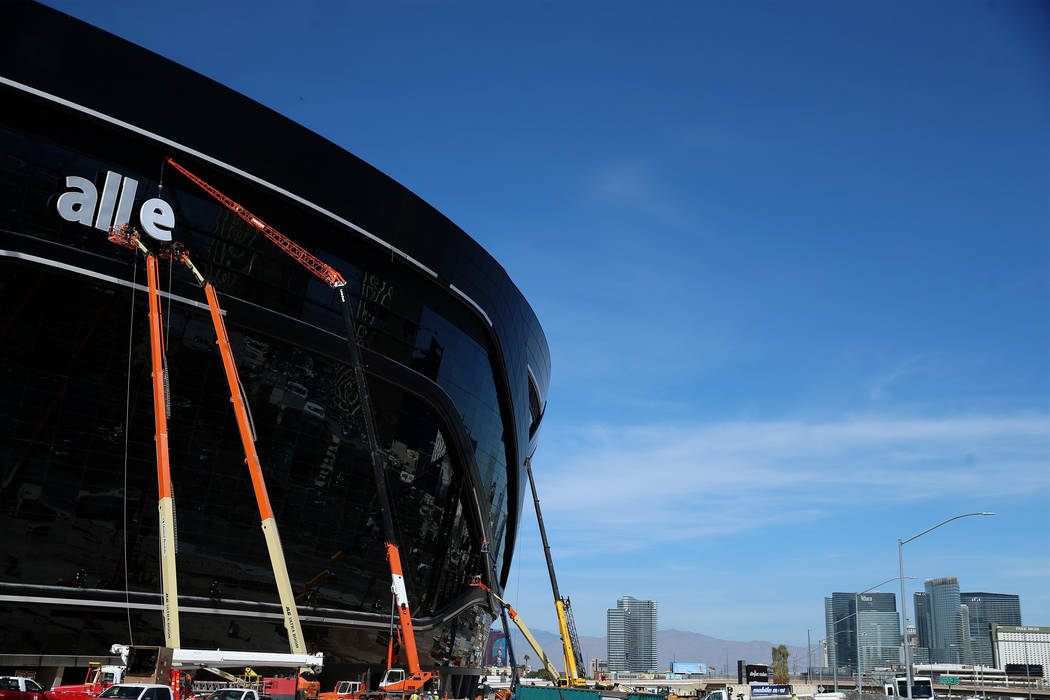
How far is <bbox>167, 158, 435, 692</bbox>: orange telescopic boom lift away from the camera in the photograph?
35156 millimetres

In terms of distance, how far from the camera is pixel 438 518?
5178 cm

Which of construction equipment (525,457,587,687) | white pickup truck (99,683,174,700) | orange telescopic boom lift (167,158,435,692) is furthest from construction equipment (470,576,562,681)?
white pickup truck (99,683,174,700)

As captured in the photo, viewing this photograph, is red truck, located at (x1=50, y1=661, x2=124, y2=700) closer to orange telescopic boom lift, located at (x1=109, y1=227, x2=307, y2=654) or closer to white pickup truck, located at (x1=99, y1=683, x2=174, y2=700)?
white pickup truck, located at (x1=99, y1=683, x2=174, y2=700)

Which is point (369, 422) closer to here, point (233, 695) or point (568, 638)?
point (233, 695)

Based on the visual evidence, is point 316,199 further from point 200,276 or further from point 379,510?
point 379,510

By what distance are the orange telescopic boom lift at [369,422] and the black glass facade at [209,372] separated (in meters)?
0.58

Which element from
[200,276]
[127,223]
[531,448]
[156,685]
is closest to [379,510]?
[200,276]

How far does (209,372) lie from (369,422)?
7.05m

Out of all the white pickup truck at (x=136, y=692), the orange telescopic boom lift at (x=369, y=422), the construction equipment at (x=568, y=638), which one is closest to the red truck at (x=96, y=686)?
the white pickup truck at (x=136, y=692)

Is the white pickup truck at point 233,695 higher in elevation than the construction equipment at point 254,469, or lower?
lower

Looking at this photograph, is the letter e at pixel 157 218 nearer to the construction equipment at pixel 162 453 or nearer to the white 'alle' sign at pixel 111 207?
the white 'alle' sign at pixel 111 207

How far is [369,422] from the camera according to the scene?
38.5 metres

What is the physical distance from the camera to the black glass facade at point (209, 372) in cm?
3341

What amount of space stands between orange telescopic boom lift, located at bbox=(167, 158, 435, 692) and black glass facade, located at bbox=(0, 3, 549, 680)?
58cm
